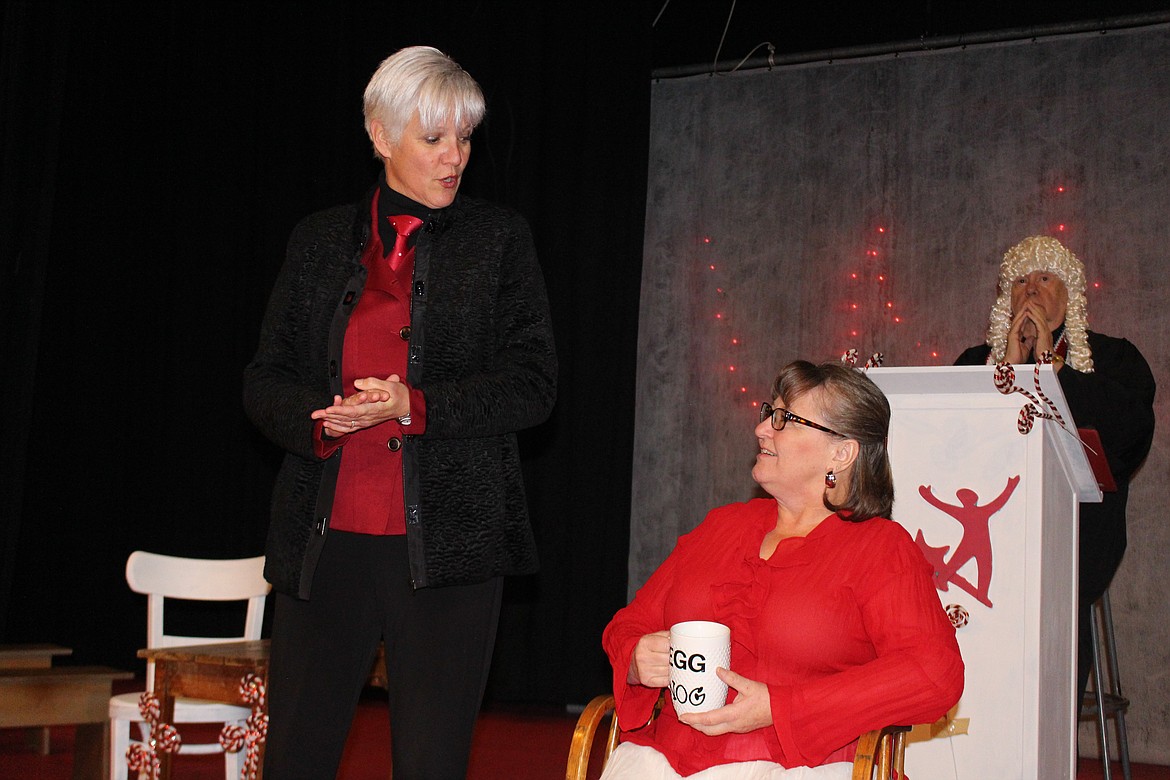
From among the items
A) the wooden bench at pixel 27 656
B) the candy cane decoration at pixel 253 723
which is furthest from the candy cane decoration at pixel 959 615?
the wooden bench at pixel 27 656

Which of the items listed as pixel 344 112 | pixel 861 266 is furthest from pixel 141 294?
pixel 861 266

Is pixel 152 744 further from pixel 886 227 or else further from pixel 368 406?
pixel 886 227

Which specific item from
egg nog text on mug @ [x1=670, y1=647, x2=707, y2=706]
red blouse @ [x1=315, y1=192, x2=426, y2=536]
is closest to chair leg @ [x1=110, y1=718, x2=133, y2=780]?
red blouse @ [x1=315, y1=192, x2=426, y2=536]

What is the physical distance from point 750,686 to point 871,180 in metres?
3.97

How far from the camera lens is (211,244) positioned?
19.7ft

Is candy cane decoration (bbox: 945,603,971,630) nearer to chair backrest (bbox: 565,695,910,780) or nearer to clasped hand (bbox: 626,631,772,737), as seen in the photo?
chair backrest (bbox: 565,695,910,780)

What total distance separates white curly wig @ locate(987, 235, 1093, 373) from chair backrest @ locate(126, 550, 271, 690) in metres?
2.60

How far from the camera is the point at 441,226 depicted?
1854mm

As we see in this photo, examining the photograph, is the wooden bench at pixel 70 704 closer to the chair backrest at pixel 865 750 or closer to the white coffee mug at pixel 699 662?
the chair backrest at pixel 865 750

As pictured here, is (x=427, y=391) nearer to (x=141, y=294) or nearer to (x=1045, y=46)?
(x=1045, y=46)

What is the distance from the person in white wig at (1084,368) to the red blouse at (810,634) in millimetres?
1982

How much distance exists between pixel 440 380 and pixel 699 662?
0.58m

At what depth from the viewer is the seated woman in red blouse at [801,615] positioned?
173 cm

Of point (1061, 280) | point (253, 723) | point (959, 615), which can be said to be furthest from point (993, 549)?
point (253, 723)
